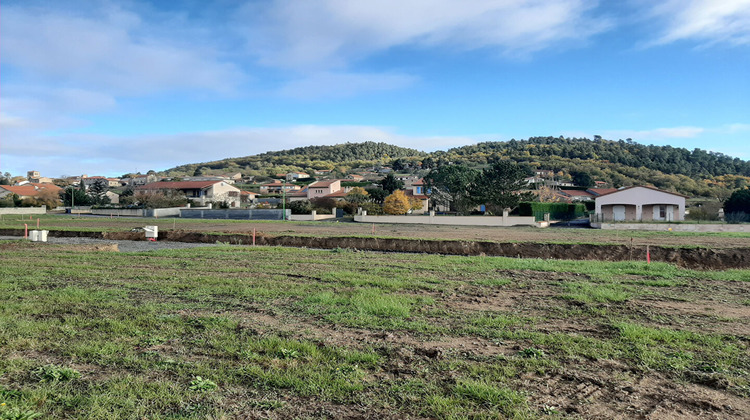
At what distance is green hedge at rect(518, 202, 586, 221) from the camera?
168 feet

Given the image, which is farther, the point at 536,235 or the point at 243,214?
the point at 243,214

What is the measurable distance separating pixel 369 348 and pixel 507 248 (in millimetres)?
18104

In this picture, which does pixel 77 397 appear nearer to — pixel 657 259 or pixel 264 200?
pixel 657 259

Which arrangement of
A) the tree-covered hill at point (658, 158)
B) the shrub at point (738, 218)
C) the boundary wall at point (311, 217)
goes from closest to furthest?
1. the shrub at point (738, 218)
2. the boundary wall at point (311, 217)
3. the tree-covered hill at point (658, 158)

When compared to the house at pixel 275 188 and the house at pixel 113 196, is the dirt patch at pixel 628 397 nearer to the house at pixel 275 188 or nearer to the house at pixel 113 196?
the house at pixel 275 188

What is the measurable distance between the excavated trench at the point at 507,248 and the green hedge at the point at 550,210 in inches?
1142

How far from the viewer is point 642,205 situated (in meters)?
48.1

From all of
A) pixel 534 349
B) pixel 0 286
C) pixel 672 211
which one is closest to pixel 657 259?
pixel 534 349

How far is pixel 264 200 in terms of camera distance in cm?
8706

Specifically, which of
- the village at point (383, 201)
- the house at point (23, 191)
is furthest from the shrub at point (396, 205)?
the house at point (23, 191)

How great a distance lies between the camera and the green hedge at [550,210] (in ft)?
168

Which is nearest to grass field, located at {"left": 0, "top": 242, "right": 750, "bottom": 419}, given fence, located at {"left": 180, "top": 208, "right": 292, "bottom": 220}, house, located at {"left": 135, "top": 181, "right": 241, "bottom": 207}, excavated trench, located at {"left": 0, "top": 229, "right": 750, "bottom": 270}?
excavated trench, located at {"left": 0, "top": 229, "right": 750, "bottom": 270}

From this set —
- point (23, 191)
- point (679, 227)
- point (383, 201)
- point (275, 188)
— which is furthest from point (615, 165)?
point (23, 191)

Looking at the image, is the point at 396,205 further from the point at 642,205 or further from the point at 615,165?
the point at 615,165
